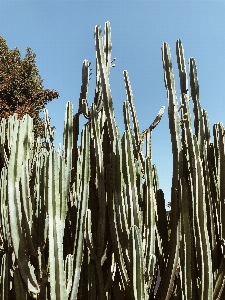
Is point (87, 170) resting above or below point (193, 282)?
above

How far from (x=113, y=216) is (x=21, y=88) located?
37.5 ft

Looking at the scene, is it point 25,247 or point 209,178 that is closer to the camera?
point 25,247

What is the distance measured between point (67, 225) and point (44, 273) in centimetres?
45

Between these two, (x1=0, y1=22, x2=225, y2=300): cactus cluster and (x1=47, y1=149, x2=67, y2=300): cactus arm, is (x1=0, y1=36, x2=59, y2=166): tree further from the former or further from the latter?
(x1=47, y1=149, x2=67, y2=300): cactus arm

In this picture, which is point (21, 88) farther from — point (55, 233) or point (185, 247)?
point (185, 247)

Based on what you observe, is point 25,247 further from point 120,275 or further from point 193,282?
point 193,282

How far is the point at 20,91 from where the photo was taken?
1256 centimetres

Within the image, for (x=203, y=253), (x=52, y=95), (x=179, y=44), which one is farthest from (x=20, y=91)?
(x=203, y=253)

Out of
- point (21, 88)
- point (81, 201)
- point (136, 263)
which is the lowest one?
point (136, 263)

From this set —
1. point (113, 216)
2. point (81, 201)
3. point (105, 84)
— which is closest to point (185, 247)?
point (113, 216)

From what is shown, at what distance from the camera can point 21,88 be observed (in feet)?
41.4

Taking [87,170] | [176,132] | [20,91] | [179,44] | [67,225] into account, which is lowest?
[67,225]

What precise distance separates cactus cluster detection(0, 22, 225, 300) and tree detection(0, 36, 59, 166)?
380 inches

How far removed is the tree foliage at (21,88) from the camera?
12117mm
